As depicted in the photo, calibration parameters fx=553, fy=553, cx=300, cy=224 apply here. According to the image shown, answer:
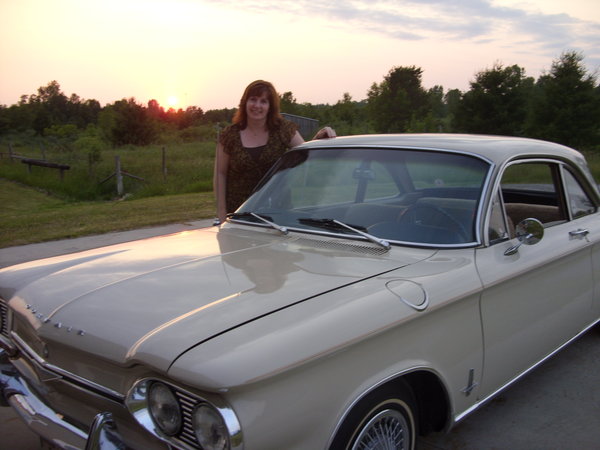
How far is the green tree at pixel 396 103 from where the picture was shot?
4447cm

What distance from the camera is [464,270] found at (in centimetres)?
251

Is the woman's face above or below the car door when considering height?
above

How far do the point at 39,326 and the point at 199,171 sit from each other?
16.0m

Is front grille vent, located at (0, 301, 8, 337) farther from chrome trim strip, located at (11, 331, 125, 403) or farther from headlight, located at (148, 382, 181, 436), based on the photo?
headlight, located at (148, 382, 181, 436)

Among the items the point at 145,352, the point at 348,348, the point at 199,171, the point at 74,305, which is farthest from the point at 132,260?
the point at 199,171

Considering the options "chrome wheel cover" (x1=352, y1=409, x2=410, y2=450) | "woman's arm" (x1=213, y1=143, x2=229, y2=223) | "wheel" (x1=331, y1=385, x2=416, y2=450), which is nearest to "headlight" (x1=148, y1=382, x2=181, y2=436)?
"wheel" (x1=331, y1=385, x2=416, y2=450)

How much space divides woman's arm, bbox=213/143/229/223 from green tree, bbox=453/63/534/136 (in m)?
29.4

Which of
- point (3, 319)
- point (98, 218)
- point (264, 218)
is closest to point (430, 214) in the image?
point (264, 218)

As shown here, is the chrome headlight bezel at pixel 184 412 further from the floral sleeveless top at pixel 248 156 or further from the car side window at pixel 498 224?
the floral sleeveless top at pixel 248 156

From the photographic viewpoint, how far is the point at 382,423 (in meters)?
2.18

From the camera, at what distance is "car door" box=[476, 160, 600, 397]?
266 centimetres

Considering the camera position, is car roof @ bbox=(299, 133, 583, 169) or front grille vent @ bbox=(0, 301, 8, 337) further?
car roof @ bbox=(299, 133, 583, 169)

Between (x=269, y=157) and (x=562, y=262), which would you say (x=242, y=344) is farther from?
(x=269, y=157)

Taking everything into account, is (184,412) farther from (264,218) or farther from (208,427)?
(264,218)
